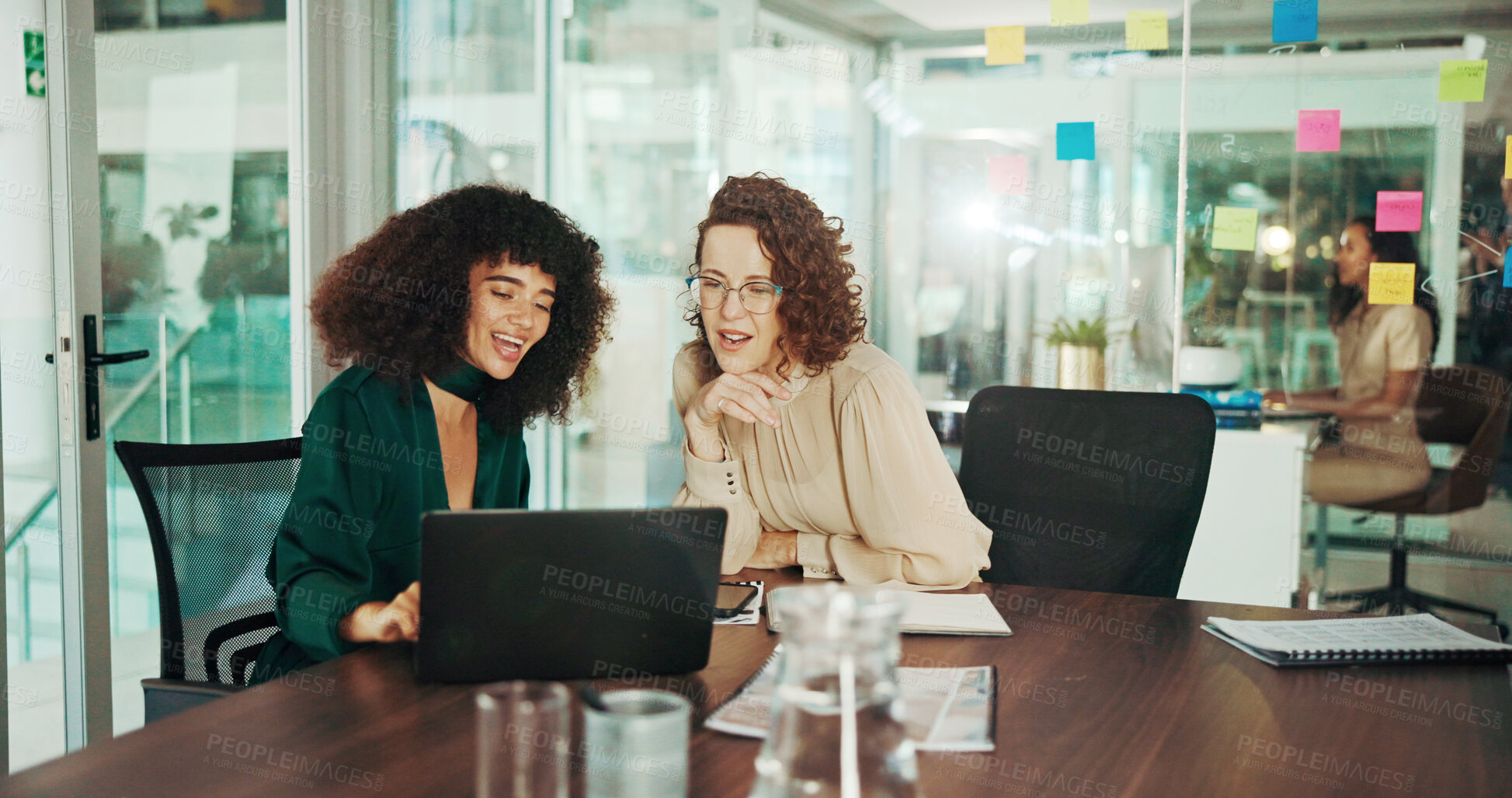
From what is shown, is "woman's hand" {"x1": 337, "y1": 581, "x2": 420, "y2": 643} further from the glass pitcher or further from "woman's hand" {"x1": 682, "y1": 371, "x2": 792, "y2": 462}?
the glass pitcher

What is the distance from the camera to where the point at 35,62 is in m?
2.31

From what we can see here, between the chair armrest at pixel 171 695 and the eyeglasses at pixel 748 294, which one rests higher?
the eyeglasses at pixel 748 294

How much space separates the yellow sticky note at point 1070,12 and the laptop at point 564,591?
3.13 m

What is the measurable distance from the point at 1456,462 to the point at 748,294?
2602mm

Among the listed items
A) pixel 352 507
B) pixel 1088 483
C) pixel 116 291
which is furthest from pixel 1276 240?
pixel 116 291

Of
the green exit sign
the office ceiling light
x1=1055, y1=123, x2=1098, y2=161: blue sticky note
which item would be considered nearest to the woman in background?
the office ceiling light

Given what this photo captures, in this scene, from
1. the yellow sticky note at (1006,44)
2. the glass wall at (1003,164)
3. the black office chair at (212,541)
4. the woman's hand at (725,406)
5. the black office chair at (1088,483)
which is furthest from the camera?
the yellow sticky note at (1006,44)

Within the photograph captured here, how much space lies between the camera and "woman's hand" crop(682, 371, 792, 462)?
173 centimetres

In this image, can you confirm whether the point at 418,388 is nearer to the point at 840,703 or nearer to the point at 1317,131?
the point at 840,703

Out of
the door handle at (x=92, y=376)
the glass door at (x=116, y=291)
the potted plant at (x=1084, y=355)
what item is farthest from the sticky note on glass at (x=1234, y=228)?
the door handle at (x=92, y=376)

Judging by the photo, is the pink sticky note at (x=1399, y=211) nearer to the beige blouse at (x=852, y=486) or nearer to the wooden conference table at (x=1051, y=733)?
the beige blouse at (x=852, y=486)

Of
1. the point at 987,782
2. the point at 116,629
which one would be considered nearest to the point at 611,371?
the point at 116,629

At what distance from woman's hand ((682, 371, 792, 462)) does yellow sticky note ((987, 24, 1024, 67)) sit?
8.06ft

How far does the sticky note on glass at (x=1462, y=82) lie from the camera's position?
324 centimetres
